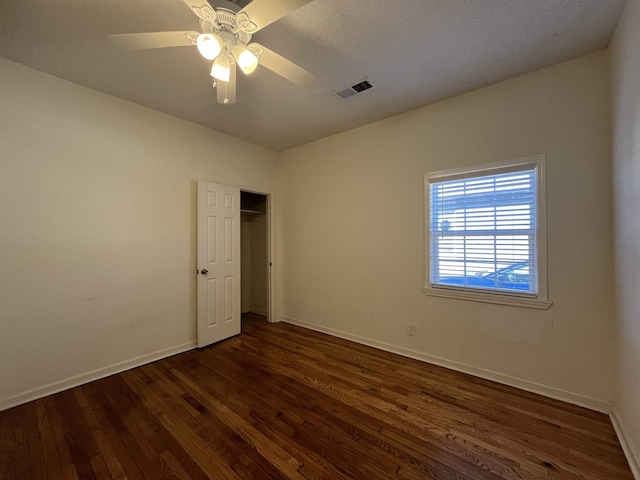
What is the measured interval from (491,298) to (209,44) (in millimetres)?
2915

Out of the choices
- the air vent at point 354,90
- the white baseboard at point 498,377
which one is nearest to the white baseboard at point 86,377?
the white baseboard at point 498,377

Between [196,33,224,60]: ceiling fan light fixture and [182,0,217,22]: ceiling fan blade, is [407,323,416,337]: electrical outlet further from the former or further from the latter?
[182,0,217,22]: ceiling fan blade

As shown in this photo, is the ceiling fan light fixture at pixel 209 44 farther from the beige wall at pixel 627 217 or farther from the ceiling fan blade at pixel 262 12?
the beige wall at pixel 627 217

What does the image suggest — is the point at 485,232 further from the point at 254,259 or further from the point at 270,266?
the point at 254,259

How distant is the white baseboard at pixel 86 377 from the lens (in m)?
2.11

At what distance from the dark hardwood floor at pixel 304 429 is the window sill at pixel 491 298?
74 centimetres

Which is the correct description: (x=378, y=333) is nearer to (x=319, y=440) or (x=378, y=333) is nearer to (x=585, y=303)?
(x=319, y=440)

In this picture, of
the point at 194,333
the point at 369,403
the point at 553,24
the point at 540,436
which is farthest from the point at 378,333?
the point at 553,24

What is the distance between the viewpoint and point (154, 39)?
1.51 metres

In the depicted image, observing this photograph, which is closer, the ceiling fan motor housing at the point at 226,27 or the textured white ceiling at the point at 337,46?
the ceiling fan motor housing at the point at 226,27

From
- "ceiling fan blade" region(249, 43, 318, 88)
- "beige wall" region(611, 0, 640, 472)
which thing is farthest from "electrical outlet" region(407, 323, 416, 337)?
"ceiling fan blade" region(249, 43, 318, 88)

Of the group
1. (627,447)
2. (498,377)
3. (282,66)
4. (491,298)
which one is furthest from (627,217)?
(282,66)

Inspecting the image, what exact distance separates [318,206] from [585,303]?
2.93 meters

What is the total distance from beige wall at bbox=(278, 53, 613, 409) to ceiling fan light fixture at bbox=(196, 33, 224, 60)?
217cm
